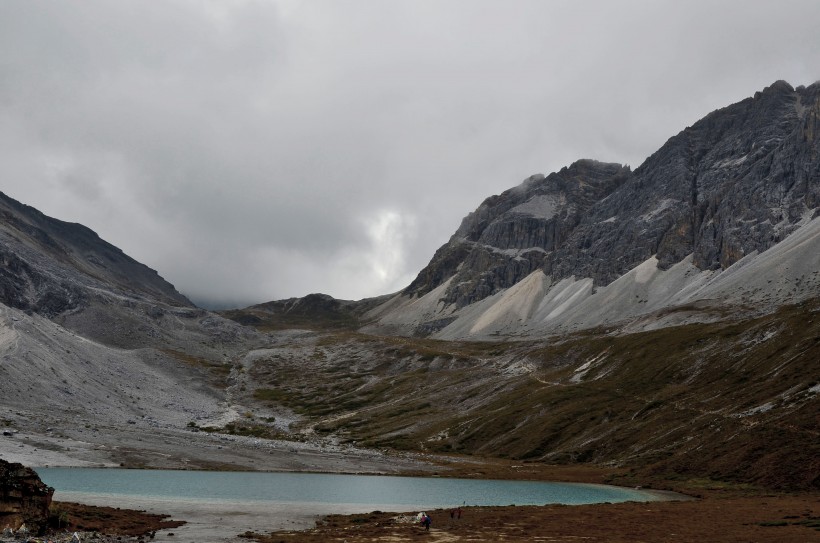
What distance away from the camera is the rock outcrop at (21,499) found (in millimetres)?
43031

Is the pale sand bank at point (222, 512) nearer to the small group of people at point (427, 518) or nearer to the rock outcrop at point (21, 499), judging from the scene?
the rock outcrop at point (21, 499)

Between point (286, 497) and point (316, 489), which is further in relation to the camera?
point (316, 489)

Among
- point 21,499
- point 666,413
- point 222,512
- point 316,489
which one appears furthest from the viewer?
point 666,413

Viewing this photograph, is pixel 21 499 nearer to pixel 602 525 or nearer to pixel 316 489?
pixel 602 525

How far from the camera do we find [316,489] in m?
89.6

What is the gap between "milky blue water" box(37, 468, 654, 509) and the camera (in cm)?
7762

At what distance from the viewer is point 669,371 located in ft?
517

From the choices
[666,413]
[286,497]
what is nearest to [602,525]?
[286,497]

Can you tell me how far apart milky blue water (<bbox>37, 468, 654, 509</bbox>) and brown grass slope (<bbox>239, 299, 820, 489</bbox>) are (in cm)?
2106

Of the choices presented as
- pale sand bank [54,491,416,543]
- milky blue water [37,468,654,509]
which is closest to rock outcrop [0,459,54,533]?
pale sand bank [54,491,416,543]

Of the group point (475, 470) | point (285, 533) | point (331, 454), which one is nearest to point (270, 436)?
point (331, 454)

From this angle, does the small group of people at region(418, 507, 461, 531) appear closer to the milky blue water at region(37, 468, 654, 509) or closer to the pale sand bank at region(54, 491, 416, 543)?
the pale sand bank at region(54, 491, 416, 543)

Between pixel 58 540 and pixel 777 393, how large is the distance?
11716cm

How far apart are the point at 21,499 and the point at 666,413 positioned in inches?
4802
